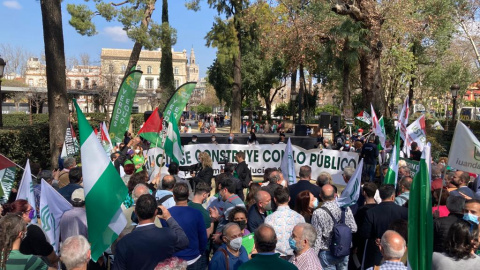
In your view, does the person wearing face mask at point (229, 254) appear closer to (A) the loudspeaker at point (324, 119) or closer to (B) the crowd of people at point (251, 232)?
(B) the crowd of people at point (251, 232)

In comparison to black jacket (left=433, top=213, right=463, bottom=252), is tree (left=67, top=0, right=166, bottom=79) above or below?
above

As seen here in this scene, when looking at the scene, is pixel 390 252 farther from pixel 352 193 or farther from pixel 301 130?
pixel 301 130

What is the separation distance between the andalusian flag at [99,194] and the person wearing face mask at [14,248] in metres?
0.56

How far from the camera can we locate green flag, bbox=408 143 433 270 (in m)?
3.22

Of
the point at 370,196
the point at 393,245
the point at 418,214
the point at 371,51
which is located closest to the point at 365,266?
the point at 370,196

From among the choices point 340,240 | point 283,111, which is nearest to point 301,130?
point 340,240

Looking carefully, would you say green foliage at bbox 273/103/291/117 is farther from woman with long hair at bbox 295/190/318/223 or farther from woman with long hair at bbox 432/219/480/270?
woman with long hair at bbox 432/219/480/270

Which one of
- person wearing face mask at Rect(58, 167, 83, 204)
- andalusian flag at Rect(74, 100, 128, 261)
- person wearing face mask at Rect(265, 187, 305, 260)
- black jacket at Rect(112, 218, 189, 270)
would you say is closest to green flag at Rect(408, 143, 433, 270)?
person wearing face mask at Rect(265, 187, 305, 260)

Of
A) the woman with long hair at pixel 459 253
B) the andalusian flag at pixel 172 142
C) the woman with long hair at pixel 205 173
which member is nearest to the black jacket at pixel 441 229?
the woman with long hair at pixel 459 253

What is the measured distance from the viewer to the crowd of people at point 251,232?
3561mm

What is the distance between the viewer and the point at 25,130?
1166 cm

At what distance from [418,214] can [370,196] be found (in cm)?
212

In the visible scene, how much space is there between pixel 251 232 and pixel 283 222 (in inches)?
22.3

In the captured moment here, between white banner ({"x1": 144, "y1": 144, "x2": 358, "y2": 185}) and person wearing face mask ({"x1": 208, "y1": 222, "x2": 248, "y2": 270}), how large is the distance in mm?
7013
